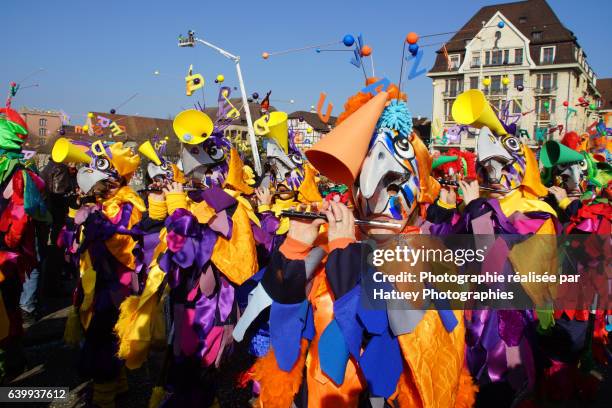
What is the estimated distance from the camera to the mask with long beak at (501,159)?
3.50 metres

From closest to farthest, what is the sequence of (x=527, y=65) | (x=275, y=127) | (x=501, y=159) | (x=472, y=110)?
1. (x=472, y=110)
2. (x=501, y=159)
3. (x=275, y=127)
4. (x=527, y=65)

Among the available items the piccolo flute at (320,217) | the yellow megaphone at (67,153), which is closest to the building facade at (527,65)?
the yellow megaphone at (67,153)

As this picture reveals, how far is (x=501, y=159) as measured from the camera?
138 inches

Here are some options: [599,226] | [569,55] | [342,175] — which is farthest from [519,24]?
[342,175]

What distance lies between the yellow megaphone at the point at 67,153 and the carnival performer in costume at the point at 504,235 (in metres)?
3.47

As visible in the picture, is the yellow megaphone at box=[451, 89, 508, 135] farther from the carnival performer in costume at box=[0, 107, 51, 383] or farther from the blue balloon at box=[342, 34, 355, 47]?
the carnival performer in costume at box=[0, 107, 51, 383]

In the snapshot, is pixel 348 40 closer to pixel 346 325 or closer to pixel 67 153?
pixel 346 325

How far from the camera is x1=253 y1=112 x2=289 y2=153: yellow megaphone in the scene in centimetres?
563

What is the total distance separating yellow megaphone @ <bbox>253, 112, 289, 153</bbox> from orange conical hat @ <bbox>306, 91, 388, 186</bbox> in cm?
362

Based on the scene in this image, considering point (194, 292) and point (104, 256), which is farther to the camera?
point (104, 256)

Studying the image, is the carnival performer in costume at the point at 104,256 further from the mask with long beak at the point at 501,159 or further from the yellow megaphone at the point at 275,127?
the mask with long beak at the point at 501,159

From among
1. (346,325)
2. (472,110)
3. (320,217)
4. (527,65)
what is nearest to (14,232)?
(320,217)

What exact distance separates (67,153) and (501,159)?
3978 mm

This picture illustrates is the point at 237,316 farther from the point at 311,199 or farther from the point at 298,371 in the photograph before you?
the point at 311,199
